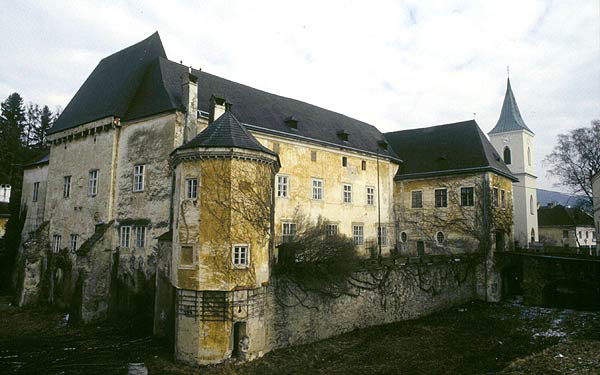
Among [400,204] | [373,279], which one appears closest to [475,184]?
[400,204]

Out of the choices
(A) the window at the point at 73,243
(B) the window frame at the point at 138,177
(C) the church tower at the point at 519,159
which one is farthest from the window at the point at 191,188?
(C) the church tower at the point at 519,159

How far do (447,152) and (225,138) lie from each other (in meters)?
20.8

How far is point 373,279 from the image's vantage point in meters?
19.1

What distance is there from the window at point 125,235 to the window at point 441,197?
2035cm

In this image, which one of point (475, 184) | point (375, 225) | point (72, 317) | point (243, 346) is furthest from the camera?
point (375, 225)

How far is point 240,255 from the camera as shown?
14430mm

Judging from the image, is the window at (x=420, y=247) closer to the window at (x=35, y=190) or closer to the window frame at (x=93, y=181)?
the window frame at (x=93, y=181)

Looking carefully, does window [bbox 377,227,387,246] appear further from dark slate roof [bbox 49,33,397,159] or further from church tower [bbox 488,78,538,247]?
church tower [bbox 488,78,538,247]

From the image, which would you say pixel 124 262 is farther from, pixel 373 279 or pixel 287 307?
pixel 373 279

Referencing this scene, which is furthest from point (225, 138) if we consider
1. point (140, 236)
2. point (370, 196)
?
point (370, 196)

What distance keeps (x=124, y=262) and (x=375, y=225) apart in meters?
17.1

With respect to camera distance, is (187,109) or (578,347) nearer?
(578,347)

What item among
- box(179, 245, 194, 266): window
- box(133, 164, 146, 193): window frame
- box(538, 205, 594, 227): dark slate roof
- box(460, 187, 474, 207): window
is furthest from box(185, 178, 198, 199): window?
box(538, 205, 594, 227): dark slate roof

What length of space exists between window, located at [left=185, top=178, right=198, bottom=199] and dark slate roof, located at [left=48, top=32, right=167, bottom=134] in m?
9.25
